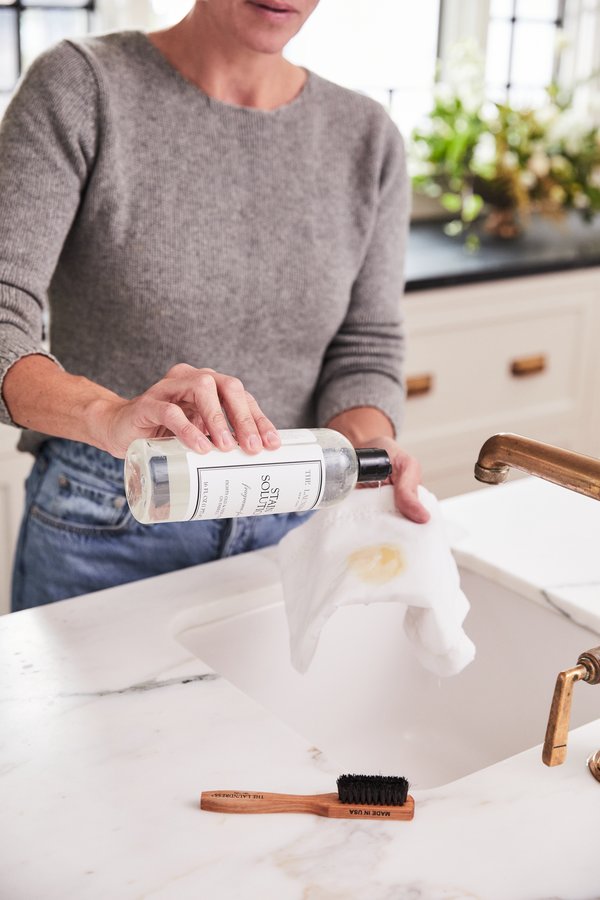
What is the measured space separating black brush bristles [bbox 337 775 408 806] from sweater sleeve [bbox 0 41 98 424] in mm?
498

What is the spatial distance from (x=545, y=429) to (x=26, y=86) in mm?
1834

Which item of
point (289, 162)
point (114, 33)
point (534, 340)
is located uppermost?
point (114, 33)

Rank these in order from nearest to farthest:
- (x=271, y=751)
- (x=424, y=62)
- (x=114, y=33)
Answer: (x=271, y=751) < (x=114, y=33) < (x=424, y=62)

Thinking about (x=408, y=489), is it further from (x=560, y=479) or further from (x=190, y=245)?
(x=190, y=245)

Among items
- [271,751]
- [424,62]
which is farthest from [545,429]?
[271,751]

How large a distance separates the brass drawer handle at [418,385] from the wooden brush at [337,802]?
1.64 metres

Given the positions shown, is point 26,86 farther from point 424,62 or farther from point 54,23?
point 424,62

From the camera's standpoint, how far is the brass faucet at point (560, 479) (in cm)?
76

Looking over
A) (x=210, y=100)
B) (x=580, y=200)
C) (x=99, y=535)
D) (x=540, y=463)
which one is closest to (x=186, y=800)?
(x=540, y=463)

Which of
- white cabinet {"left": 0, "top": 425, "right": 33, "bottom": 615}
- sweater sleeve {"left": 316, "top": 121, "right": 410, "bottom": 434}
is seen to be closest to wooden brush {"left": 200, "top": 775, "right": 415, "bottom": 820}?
sweater sleeve {"left": 316, "top": 121, "right": 410, "bottom": 434}

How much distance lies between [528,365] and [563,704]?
6.13 ft

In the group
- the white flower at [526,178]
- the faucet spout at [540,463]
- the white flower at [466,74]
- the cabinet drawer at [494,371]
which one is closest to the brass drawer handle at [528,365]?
the cabinet drawer at [494,371]

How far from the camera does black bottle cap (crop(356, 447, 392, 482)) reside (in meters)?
0.86

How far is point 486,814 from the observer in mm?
756
